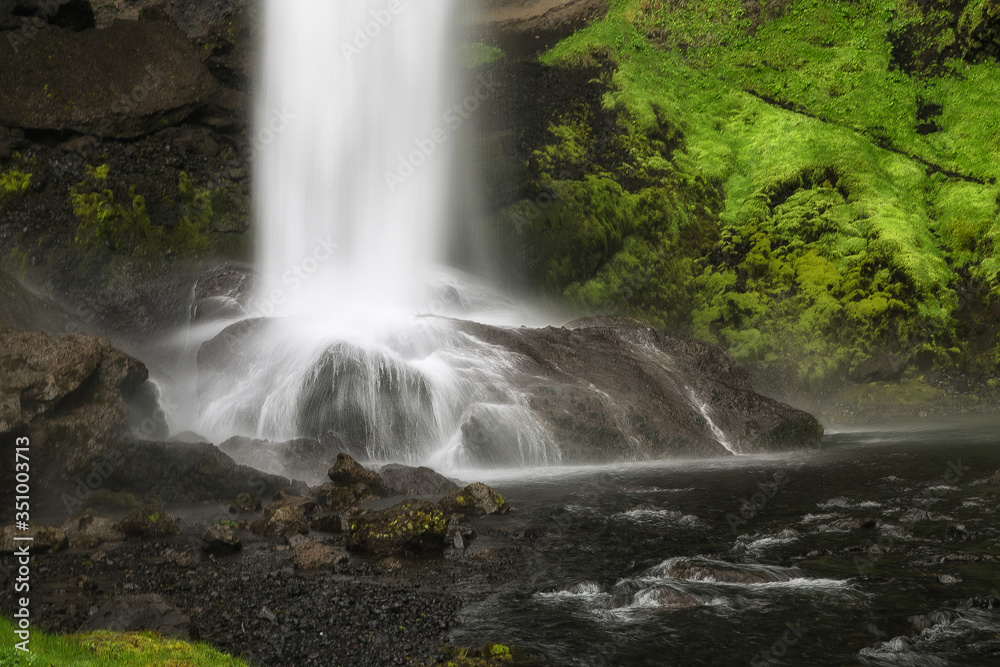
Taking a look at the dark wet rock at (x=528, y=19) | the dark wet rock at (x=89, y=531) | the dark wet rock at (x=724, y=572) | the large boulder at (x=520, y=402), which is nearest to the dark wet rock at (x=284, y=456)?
the large boulder at (x=520, y=402)

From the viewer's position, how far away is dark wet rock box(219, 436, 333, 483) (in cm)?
1786

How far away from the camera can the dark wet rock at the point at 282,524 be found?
12166 mm

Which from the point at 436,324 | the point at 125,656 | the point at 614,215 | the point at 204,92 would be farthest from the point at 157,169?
the point at 125,656

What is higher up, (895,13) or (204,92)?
(895,13)

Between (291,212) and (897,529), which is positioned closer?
(897,529)

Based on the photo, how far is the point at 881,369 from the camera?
29766mm

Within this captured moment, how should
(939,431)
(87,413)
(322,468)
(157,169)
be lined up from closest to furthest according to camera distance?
(87,413) → (322,468) → (939,431) → (157,169)

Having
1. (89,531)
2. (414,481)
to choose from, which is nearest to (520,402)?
(414,481)

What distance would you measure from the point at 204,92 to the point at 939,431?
31.7m

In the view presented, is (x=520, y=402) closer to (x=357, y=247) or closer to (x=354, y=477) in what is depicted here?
(x=354, y=477)

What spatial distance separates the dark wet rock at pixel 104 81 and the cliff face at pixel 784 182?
15554 mm

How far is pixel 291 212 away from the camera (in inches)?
1367

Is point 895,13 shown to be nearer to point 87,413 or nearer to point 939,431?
point 939,431

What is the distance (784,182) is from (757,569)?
97.7ft
